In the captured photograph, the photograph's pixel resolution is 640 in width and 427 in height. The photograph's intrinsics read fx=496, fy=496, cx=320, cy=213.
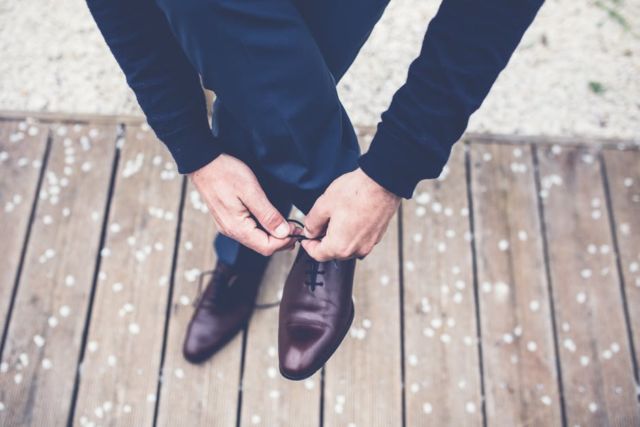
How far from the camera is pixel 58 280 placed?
1.29m

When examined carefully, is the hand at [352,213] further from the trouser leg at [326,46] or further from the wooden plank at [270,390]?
the wooden plank at [270,390]

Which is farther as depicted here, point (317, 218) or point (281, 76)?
point (317, 218)

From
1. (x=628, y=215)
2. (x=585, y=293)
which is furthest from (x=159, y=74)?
(x=628, y=215)

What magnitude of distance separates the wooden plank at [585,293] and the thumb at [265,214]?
0.82 meters

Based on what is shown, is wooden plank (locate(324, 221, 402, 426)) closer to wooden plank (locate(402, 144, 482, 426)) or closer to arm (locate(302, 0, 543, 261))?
wooden plank (locate(402, 144, 482, 426))

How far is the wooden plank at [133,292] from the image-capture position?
120cm

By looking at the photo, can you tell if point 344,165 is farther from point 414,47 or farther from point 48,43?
point 48,43

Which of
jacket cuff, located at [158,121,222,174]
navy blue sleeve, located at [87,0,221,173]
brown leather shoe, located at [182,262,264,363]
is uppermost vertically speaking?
navy blue sleeve, located at [87,0,221,173]

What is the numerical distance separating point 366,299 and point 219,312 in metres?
0.38

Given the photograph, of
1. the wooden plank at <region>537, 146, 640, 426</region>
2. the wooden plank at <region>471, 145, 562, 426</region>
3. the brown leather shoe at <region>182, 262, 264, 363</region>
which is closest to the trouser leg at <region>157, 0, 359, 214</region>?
the brown leather shoe at <region>182, 262, 264, 363</region>

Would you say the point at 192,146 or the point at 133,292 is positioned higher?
the point at 192,146

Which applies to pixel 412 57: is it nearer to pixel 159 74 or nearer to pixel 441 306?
pixel 441 306

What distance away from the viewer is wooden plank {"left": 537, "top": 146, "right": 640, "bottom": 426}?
122 cm

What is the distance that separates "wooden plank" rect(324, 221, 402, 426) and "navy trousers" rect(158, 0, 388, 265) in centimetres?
47
